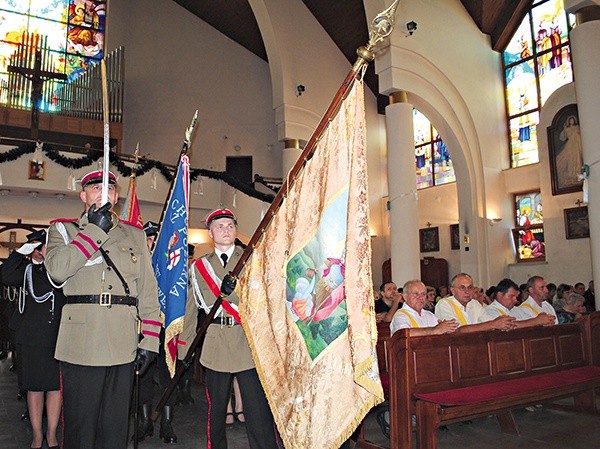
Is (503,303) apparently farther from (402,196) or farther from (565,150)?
(565,150)

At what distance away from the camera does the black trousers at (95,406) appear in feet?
8.21

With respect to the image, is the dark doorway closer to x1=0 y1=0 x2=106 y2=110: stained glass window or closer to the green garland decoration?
the green garland decoration

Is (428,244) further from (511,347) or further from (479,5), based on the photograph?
(511,347)

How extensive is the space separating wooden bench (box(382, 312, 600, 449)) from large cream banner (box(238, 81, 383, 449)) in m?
1.38

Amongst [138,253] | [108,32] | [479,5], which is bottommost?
[138,253]

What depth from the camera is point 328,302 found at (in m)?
2.56

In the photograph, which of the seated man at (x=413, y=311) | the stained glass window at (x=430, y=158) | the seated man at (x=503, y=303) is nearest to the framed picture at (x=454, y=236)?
the stained glass window at (x=430, y=158)

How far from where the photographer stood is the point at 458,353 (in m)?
4.13

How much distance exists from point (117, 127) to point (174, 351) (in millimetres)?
12722

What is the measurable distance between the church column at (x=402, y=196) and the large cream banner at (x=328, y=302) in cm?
721

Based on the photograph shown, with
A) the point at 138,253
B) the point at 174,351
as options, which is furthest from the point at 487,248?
the point at 138,253

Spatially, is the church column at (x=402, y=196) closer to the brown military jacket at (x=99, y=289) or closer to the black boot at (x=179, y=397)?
the black boot at (x=179, y=397)

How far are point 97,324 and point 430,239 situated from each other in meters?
13.6

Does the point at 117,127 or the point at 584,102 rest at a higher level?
the point at 117,127
